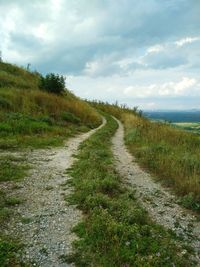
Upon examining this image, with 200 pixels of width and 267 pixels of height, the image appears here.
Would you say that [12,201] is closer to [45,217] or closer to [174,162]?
[45,217]

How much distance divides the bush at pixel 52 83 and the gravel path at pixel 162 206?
23544 mm

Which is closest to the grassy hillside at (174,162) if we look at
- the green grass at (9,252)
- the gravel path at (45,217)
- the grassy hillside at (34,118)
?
the gravel path at (45,217)

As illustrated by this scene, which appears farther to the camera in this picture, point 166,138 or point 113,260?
point 166,138

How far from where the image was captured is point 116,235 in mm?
6848

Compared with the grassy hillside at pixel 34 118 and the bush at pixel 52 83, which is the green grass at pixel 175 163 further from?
Answer: the bush at pixel 52 83

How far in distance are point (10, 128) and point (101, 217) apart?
13.6 metres

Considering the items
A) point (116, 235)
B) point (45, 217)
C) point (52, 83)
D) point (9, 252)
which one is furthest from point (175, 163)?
point (52, 83)

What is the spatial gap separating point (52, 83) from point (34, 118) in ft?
45.2

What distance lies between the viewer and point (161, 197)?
10.7 m

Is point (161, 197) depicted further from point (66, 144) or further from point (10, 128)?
point (10, 128)

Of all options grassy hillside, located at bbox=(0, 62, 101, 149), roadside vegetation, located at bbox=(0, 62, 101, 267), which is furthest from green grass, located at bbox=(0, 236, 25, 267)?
grassy hillside, located at bbox=(0, 62, 101, 149)

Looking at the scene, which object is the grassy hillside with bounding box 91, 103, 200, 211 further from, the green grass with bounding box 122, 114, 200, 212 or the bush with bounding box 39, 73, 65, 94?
the bush with bounding box 39, 73, 65, 94

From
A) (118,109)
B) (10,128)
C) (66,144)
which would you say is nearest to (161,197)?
(66,144)

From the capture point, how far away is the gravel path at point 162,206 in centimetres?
808
